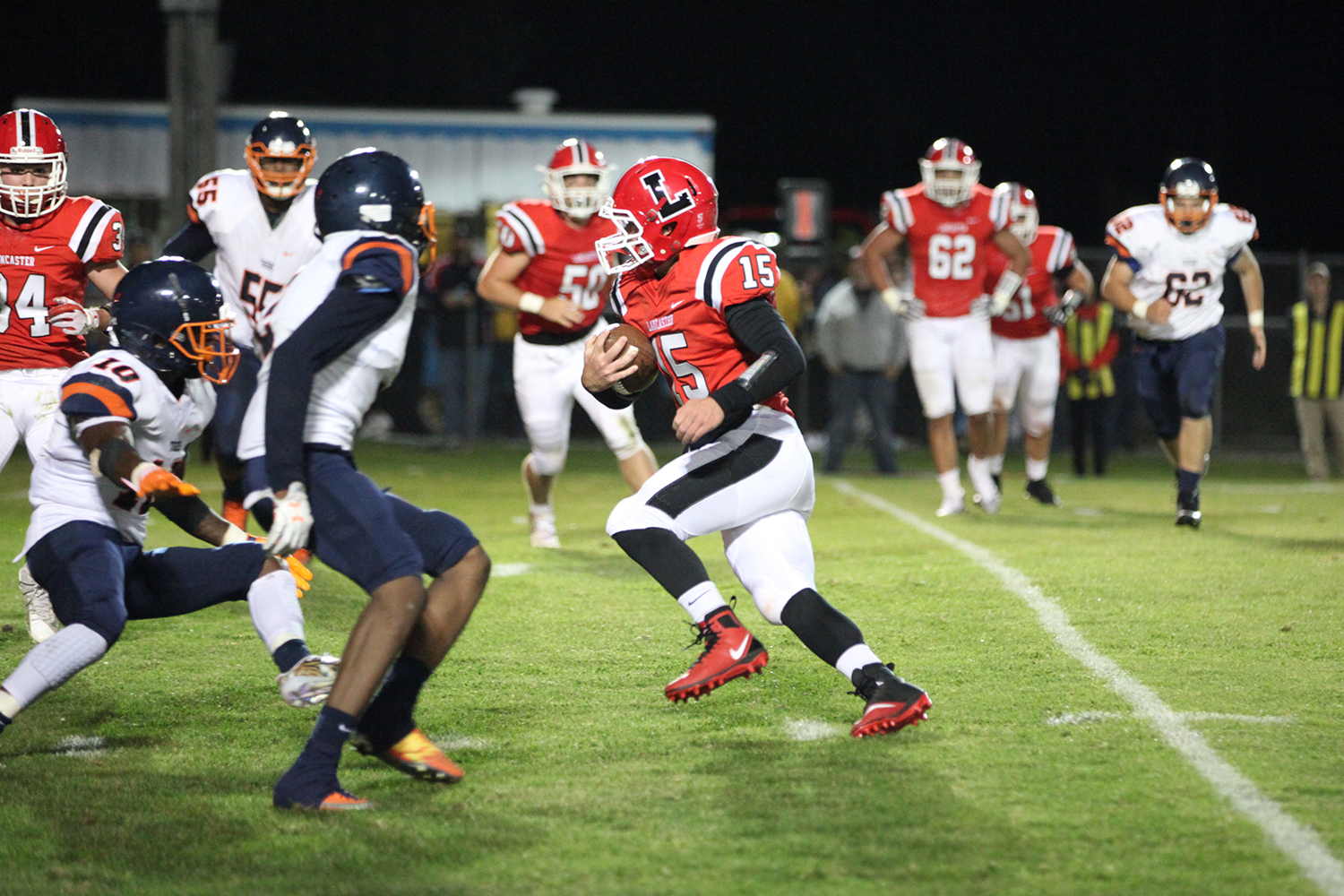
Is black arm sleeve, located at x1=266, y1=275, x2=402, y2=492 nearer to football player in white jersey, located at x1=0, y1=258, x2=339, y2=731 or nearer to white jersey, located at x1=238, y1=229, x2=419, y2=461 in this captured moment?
white jersey, located at x1=238, y1=229, x2=419, y2=461

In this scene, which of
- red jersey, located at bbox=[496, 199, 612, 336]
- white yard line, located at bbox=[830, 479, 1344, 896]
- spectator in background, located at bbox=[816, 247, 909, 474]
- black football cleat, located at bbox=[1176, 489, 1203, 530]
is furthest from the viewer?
spectator in background, located at bbox=[816, 247, 909, 474]

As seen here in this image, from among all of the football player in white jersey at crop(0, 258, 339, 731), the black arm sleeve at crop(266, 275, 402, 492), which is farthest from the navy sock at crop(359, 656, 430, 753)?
the black arm sleeve at crop(266, 275, 402, 492)

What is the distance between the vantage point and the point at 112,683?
4.77m

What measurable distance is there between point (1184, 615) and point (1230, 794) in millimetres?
2396

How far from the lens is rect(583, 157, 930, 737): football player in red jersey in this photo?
3.95m

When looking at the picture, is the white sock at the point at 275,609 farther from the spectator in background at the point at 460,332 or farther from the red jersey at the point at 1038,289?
the spectator in background at the point at 460,332

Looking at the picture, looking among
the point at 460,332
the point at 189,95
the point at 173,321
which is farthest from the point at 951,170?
the point at 189,95

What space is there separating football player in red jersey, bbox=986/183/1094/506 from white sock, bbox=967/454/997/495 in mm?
658

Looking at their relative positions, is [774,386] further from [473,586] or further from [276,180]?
[276,180]

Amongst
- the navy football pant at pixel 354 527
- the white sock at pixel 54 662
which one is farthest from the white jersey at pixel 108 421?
the navy football pant at pixel 354 527

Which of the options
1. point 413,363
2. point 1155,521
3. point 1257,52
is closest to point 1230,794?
point 1155,521

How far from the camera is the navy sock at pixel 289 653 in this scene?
395cm

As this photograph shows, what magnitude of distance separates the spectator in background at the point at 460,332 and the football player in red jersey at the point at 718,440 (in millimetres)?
9932

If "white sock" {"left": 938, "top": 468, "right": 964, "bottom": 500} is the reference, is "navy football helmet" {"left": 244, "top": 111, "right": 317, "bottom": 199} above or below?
above
